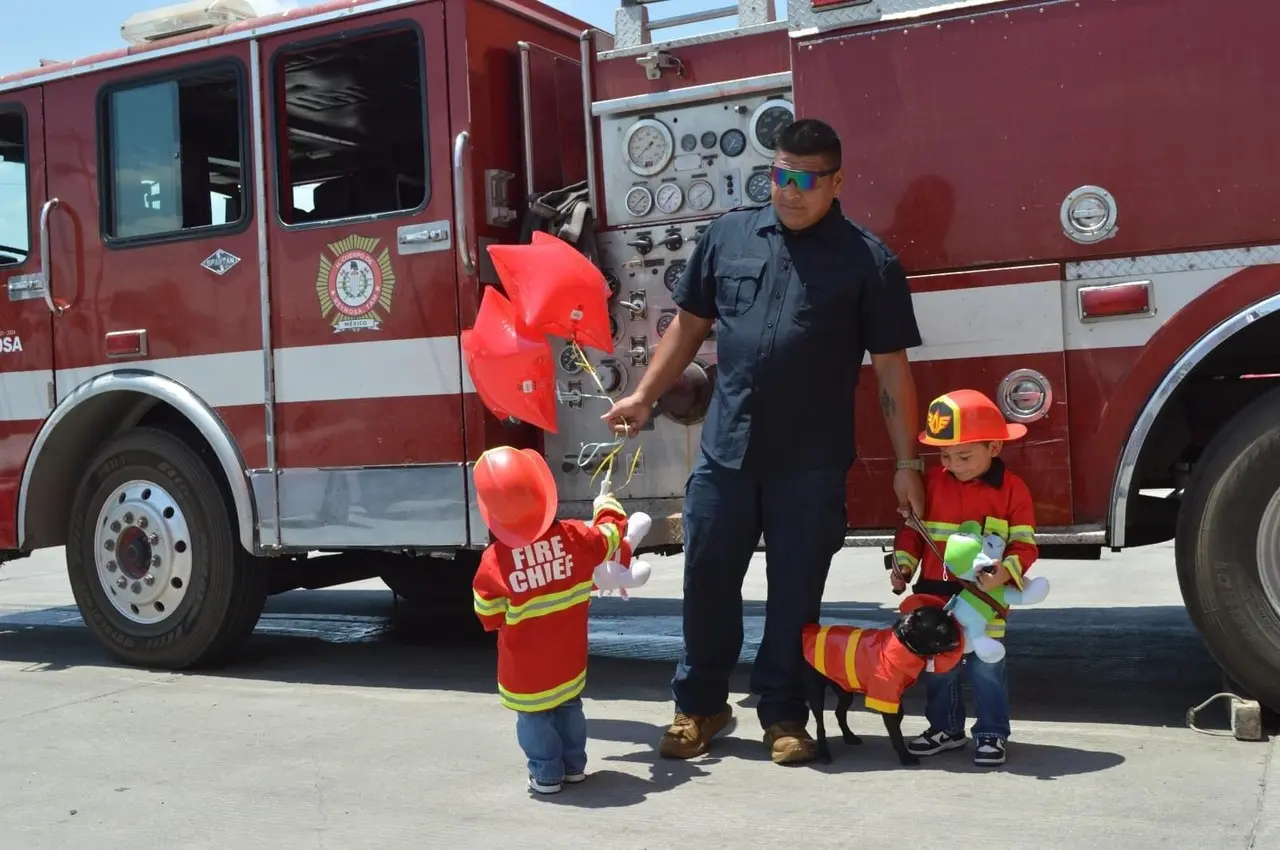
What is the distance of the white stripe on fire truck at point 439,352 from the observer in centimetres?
452

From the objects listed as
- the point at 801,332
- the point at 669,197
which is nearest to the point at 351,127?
the point at 669,197

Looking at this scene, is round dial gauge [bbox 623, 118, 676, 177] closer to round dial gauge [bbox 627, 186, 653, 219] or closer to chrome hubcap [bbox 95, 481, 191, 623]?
round dial gauge [bbox 627, 186, 653, 219]

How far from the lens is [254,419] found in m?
5.92

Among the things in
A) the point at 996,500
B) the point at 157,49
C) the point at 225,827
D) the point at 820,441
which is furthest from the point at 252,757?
the point at 157,49

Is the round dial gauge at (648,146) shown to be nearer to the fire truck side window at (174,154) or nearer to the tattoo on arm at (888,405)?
the tattoo on arm at (888,405)

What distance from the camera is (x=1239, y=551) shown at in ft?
14.2

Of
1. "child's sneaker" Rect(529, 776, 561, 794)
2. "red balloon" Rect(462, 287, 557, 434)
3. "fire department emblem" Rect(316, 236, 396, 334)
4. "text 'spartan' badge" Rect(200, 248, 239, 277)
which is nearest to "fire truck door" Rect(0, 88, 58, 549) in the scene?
"text 'spartan' badge" Rect(200, 248, 239, 277)

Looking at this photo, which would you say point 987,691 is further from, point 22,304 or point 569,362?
point 22,304

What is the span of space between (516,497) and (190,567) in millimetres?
2580

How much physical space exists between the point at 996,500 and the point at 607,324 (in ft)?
4.86

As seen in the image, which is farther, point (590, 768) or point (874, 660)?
point (590, 768)

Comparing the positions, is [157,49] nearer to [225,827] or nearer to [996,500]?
[225,827]

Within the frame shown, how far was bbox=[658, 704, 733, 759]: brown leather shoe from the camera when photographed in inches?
175

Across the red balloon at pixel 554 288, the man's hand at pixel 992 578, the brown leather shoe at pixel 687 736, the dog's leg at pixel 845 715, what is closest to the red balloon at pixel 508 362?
the red balloon at pixel 554 288
